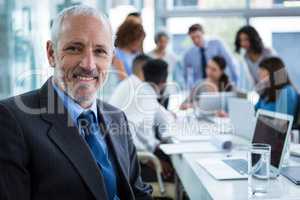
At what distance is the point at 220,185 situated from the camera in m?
1.72

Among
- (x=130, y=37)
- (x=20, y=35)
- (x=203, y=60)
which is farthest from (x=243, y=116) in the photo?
(x=20, y=35)

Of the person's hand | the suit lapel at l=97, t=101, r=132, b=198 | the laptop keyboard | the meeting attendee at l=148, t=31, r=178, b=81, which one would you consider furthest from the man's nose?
the meeting attendee at l=148, t=31, r=178, b=81

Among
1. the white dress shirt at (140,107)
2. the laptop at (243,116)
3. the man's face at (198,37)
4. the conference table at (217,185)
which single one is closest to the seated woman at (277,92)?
the laptop at (243,116)

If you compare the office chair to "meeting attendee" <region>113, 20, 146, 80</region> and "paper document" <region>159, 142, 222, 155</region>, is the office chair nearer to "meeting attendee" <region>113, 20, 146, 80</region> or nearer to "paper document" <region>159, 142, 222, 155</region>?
"paper document" <region>159, 142, 222, 155</region>

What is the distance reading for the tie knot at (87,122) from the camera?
150 cm

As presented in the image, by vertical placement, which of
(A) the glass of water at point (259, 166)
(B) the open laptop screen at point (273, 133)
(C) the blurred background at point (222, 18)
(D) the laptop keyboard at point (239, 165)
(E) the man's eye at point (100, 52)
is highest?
(C) the blurred background at point (222, 18)

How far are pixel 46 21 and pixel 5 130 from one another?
3.23 meters

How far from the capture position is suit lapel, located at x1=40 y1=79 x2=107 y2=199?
135cm

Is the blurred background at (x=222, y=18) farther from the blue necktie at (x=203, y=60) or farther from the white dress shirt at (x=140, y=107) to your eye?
the white dress shirt at (x=140, y=107)

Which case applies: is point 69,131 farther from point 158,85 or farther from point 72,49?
point 158,85

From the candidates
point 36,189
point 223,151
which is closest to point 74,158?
point 36,189

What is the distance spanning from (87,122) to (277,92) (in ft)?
6.81

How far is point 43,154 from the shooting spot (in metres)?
Answer: 1.30

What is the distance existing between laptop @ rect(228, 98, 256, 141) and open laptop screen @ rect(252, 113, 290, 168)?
45 cm
